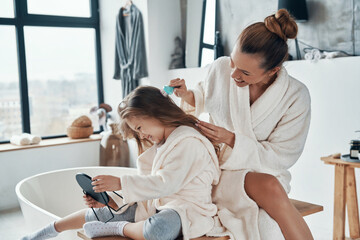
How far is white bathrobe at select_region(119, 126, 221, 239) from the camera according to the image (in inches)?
59.4

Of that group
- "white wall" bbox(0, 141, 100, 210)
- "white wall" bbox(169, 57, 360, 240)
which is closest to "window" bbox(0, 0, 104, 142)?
"white wall" bbox(0, 141, 100, 210)

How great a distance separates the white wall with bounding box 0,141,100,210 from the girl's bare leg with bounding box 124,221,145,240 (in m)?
2.55

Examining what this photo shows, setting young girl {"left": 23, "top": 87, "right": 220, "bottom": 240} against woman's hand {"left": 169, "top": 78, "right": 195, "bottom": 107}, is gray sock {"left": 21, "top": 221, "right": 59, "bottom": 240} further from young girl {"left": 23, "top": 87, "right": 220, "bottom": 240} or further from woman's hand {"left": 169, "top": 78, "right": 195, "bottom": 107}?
woman's hand {"left": 169, "top": 78, "right": 195, "bottom": 107}

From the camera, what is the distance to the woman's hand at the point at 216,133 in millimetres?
1645

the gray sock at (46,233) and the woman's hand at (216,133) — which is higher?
the woman's hand at (216,133)

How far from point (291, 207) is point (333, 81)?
1.37 meters

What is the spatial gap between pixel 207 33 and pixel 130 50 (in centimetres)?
83

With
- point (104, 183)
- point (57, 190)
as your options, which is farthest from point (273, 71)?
point (57, 190)

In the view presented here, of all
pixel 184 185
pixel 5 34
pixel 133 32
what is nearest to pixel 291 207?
pixel 184 185

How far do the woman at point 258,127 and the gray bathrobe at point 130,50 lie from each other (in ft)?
6.90

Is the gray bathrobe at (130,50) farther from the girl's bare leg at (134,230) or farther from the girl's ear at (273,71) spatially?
the girl's bare leg at (134,230)

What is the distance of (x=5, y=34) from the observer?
4.11 meters

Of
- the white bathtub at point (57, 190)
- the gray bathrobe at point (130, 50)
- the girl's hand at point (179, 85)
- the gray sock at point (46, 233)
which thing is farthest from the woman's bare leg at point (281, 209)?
the gray bathrobe at point (130, 50)

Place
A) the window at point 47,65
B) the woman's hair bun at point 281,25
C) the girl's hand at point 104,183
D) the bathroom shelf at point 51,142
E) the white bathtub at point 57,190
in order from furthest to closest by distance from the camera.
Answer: the window at point 47,65, the bathroom shelf at point 51,142, the white bathtub at point 57,190, the woman's hair bun at point 281,25, the girl's hand at point 104,183
